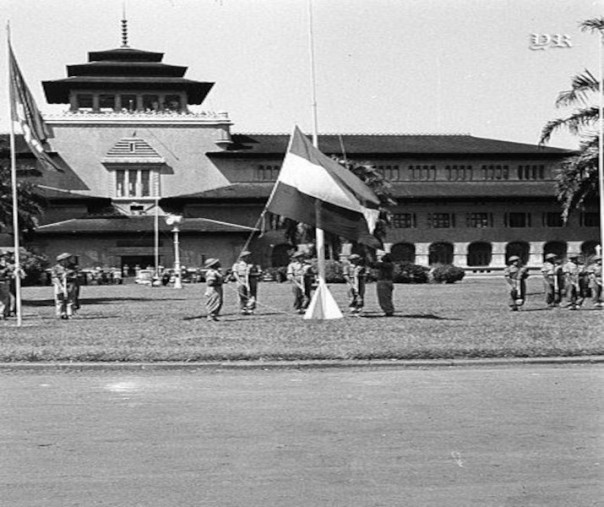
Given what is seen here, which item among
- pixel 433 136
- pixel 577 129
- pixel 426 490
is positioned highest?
pixel 433 136

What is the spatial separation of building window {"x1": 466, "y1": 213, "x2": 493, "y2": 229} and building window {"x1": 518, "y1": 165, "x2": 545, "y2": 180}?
621 centimetres

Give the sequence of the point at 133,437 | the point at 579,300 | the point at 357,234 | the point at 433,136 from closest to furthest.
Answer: the point at 133,437
the point at 357,234
the point at 579,300
the point at 433,136

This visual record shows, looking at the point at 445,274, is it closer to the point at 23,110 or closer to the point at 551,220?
the point at 551,220

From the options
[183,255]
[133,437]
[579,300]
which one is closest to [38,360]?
[133,437]

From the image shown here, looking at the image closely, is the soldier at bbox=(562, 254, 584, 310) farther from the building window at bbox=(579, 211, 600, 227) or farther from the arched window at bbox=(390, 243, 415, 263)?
the building window at bbox=(579, 211, 600, 227)

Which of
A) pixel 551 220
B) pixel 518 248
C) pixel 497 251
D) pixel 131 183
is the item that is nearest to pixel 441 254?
pixel 497 251

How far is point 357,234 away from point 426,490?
12.8m

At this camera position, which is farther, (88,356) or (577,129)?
(577,129)

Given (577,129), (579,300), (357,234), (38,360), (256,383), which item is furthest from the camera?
(577,129)

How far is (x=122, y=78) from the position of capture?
252ft

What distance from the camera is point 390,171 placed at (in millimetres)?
76000

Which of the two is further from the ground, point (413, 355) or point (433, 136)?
point (433, 136)

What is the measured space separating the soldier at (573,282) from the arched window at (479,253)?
154 feet

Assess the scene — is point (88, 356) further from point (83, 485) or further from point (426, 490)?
point (426, 490)
